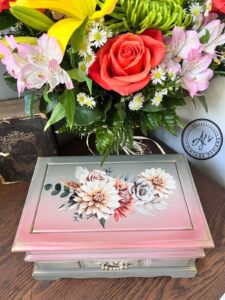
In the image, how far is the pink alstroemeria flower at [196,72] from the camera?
16.2 inches

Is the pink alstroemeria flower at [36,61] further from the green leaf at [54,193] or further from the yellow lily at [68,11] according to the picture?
the green leaf at [54,193]

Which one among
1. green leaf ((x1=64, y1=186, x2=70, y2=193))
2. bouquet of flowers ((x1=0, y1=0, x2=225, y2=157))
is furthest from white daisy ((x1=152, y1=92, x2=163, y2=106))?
green leaf ((x1=64, y1=186, x2=70, y2=193))

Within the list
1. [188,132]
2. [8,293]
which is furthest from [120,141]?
[8,293]

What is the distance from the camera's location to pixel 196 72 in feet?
1.39

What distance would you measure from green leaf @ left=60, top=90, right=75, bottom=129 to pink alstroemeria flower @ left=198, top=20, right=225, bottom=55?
0.21 meters

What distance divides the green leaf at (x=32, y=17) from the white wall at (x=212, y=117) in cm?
36

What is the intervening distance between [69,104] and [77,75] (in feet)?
0.14

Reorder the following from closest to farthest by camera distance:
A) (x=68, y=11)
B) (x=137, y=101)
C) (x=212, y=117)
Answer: (x=68, y=11) < (x=137, y=101) < (x=212, y=117)

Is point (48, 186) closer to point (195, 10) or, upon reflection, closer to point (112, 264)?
point (112, 264)

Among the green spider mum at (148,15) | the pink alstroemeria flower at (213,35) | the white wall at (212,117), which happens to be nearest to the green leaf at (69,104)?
the green spider mum at (148,15)

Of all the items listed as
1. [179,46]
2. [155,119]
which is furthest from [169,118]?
[179,46]

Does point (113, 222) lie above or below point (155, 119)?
below

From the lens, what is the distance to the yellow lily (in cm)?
31

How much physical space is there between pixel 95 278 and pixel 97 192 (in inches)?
6.0
